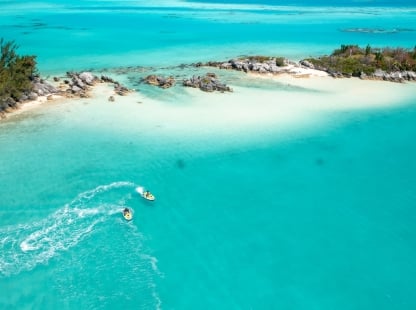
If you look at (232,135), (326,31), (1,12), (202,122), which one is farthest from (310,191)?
(1,12)

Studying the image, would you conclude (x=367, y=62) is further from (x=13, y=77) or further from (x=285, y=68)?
(x=13, y=77)

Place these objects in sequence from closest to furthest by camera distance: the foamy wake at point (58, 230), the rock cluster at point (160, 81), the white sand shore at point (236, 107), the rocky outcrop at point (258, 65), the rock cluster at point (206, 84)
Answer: the foamy wake at point (58, 230), the white sand shore at point (236, 107), the rock cluster at point (206, 84), the rock cluster at point (160, 81), the rocky outcrop at point (258, 65)

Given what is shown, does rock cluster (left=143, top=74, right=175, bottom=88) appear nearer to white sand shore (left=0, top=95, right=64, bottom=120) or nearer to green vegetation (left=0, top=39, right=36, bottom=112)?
white sand shore (left=0, top=95, right=64, bottom=120)

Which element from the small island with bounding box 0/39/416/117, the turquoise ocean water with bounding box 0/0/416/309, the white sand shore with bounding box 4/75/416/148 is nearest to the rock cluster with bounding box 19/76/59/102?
the small island with bounding box 0/39/416/117

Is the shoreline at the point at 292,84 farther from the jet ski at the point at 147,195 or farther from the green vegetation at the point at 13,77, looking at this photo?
the jet ski at the point at 147,195

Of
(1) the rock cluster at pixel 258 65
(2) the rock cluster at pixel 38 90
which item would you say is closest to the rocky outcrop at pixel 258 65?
(1) the rock cluster at pixel 258 65

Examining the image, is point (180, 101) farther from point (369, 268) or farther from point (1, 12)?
point (1, 12)

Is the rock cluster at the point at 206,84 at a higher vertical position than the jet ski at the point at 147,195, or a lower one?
higher
